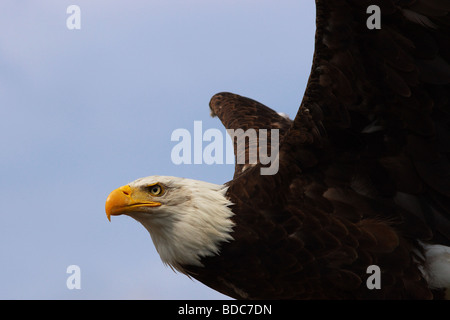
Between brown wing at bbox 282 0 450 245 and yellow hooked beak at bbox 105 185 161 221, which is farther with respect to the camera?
yellow hooked beak at bbox 105 185 161 221

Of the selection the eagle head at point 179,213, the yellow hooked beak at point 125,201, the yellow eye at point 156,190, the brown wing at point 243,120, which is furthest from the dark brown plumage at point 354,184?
the brown wing at point 243,120

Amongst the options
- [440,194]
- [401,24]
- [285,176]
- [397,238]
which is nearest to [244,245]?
[285,176]

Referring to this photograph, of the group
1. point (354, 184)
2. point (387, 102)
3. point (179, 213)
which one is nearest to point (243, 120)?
point (354, 184)

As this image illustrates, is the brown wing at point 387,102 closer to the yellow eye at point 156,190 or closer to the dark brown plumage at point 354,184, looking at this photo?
the dark brown plumage at point 354,184

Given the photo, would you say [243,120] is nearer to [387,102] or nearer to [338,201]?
[338,201]

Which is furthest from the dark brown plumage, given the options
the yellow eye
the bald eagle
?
the yellow eye

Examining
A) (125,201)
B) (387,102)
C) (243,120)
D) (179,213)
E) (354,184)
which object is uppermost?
A: (243,120)

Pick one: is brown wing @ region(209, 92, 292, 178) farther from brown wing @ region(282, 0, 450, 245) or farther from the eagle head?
brown wing @ region(282, 0, 450, 245)

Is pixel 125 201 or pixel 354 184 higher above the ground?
pixel 354 184
